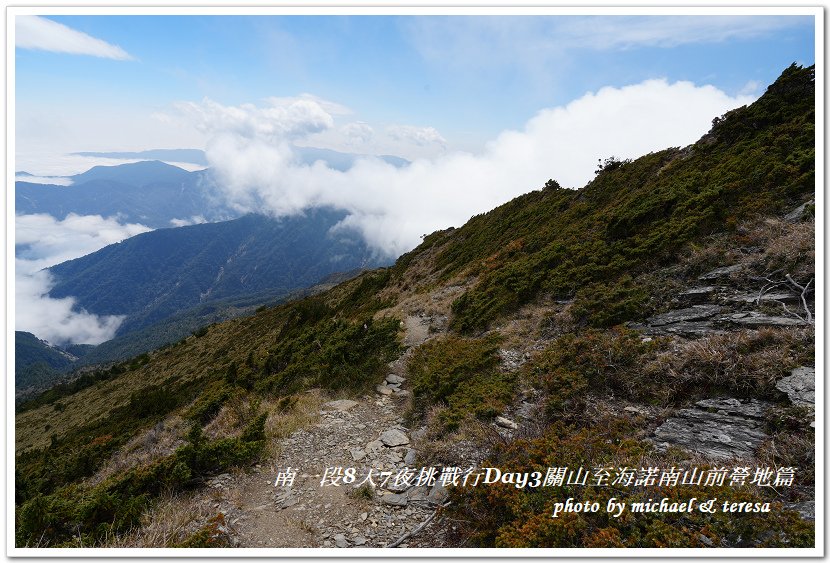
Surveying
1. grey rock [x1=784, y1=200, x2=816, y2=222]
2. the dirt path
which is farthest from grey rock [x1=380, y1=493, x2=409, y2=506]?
grey rock [x1=784, y1=200, x2=816, y2=222]

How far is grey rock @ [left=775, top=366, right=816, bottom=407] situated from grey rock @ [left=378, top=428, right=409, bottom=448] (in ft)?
20.9

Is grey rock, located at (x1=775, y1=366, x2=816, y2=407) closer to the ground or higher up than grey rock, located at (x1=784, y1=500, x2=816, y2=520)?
higher up

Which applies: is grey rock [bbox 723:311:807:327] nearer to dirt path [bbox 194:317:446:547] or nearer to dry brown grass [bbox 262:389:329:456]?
dirt path [bbox 194:317:446:547]

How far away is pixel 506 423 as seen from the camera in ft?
23.4

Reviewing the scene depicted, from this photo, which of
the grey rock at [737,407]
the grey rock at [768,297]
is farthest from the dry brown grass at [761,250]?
the grey rock at [737,407]

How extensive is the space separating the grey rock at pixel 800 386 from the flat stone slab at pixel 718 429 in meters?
0.32

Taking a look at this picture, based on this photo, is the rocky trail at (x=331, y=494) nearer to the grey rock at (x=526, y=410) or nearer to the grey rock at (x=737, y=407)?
the grey rock at (x=526, y=410)

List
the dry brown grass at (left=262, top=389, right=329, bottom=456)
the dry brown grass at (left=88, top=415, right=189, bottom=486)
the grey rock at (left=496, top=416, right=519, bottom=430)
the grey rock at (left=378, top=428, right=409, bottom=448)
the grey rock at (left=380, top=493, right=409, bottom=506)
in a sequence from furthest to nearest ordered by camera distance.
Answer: the dry brown grass at (left=88, top=415, right=189, bottom=486) → the dry brown grass at (left=262, top=389, right=329, bottom=456) → the grey rock at (left=378, top=428, right=409, bottom=448) → the grey rock at (left=496, top=416, right=519, bottom=430) → the grey rock at (left=380, top=493, right=409, bottom=506)

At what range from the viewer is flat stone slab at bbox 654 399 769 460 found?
4.81m

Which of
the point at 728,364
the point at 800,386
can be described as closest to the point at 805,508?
the point at 800,386

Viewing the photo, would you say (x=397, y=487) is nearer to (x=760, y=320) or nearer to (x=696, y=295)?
(x=760, y=320)

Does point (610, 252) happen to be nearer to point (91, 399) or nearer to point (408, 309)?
point (408, 309)

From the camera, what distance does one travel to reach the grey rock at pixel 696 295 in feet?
27.1

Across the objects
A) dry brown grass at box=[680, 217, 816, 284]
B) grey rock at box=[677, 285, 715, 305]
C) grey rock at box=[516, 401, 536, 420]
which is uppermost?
dry brown grass at box=[680, 217, 816, 284]
